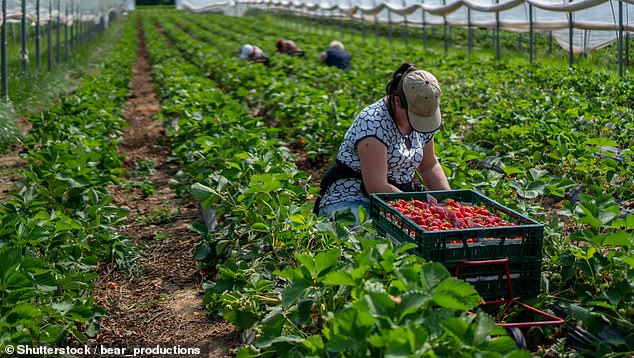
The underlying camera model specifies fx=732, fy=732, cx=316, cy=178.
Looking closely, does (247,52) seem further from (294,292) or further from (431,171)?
(294,292)

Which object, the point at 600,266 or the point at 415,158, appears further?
the point at 415,158

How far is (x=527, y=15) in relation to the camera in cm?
1459

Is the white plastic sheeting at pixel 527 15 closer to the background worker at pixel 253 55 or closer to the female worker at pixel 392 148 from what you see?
the background worker at pixel 253 55

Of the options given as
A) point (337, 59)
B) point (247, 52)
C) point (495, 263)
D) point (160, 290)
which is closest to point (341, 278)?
point (495, 263)

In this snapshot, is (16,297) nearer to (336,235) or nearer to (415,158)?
(336,235)

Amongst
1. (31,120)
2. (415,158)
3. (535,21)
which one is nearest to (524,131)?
(415,158)

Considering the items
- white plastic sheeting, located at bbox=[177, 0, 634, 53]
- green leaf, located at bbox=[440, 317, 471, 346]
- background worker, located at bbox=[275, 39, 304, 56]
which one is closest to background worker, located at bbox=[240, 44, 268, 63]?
background worker, located at bbox=[275, 39, 304, 56]

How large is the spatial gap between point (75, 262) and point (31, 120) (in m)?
3.70

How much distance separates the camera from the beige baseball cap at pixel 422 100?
3633mm

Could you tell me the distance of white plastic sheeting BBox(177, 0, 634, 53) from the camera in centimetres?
1095

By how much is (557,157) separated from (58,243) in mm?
2988

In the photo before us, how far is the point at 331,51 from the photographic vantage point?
13031 mm

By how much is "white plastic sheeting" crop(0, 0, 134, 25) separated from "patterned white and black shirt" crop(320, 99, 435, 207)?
770cm

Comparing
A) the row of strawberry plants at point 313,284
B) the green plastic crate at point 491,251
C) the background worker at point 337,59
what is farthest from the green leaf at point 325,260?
the background worker at point 337,59
